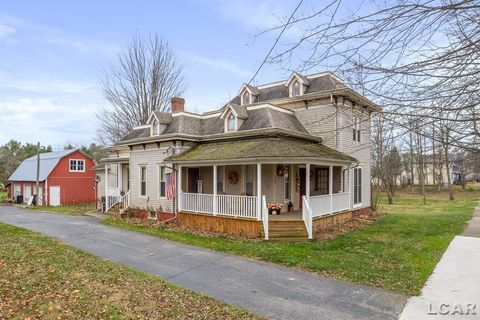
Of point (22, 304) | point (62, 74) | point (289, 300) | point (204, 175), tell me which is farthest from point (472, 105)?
point (62, 74)

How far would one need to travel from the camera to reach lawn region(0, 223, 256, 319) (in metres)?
5.95

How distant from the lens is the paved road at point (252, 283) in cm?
624

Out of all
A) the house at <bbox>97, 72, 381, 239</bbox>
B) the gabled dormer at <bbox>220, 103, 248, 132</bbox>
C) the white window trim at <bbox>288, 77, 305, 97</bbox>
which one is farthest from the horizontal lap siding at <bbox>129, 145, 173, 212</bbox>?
the white window trim at <bbox>288, 77, 305, 97</bbox>

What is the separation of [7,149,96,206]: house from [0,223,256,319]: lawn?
24416 millimetres

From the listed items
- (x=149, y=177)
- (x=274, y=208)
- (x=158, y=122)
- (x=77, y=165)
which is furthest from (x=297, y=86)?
(x=77, y=165)

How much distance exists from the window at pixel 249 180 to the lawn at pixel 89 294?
8.04m

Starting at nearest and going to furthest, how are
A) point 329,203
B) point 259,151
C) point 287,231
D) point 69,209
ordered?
point 287,231 < point 259,151 < point 329,203 < point 69,209

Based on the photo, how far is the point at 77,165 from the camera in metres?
33.6

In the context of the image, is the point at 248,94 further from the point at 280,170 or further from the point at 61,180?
the point at 61,180

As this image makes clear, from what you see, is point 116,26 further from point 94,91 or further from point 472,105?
point 94,91

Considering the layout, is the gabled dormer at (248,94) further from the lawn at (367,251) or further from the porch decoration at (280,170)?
the lawn at (367,251)

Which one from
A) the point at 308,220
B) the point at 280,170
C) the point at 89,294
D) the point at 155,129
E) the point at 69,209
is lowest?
the point at 69,209

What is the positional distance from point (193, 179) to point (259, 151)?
6.06 metres

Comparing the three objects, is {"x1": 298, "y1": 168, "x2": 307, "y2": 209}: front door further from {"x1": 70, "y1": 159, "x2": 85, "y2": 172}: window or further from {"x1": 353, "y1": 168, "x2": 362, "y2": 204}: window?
{"x1": 70, "y1": 159, "x2": 85, "y2": 172}: window
